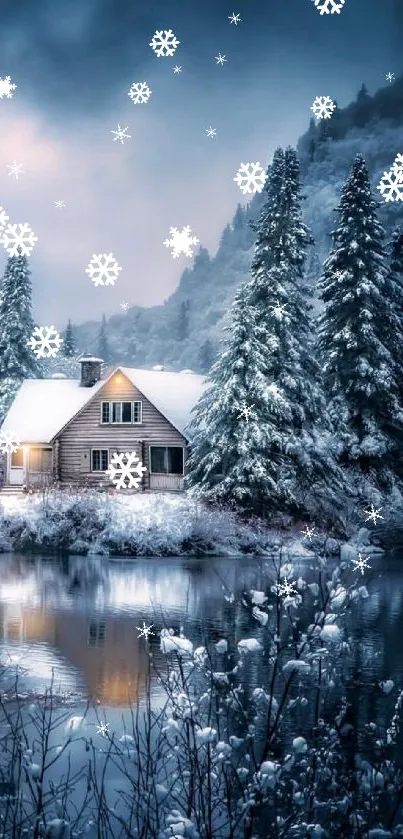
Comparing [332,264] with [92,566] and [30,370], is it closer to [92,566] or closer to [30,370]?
[92,566]

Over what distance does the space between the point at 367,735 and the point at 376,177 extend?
196 m

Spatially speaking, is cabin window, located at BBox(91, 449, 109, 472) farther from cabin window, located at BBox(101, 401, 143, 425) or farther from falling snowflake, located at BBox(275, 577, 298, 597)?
falling snowflake, located at BBox(275, 577, 298, 597)

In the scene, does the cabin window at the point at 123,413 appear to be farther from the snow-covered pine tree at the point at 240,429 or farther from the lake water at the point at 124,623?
the lake water at the point at 124,623

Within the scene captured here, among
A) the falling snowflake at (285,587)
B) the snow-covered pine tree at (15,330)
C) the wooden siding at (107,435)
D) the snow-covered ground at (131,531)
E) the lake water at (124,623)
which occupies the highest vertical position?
the snow-covered pine tree at (15,330)

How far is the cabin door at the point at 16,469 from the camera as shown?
1854 inches

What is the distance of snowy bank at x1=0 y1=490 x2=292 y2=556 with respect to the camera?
1198 inches

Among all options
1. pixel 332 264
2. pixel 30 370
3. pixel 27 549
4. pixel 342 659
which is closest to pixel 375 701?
pixel 342 659

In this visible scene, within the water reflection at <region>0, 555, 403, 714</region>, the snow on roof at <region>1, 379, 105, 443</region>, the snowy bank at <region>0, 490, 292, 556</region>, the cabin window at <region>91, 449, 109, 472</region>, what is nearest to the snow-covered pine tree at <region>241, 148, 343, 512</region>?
the snowy bank at <region>0, 490, 292, 556</region>

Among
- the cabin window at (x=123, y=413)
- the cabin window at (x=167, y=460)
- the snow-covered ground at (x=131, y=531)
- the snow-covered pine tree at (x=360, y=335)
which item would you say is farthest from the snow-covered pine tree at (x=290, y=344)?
the cabin window at (x=123, y=413)

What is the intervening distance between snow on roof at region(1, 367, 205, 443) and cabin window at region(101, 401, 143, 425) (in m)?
0.97

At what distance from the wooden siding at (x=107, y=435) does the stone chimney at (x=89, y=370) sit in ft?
14.1

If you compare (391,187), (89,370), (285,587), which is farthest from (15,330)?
(285,587)

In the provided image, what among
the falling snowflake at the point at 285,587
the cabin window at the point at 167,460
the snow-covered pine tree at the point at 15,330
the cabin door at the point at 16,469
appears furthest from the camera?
the snow-covered pine tree at the point at 15,330

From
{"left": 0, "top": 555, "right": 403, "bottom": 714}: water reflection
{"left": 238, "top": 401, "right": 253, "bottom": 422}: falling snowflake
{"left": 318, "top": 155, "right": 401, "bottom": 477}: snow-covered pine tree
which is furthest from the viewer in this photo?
{"left": 318, "top": 155, "right": 401, "bottom": 477}: snow-covered pine tree
